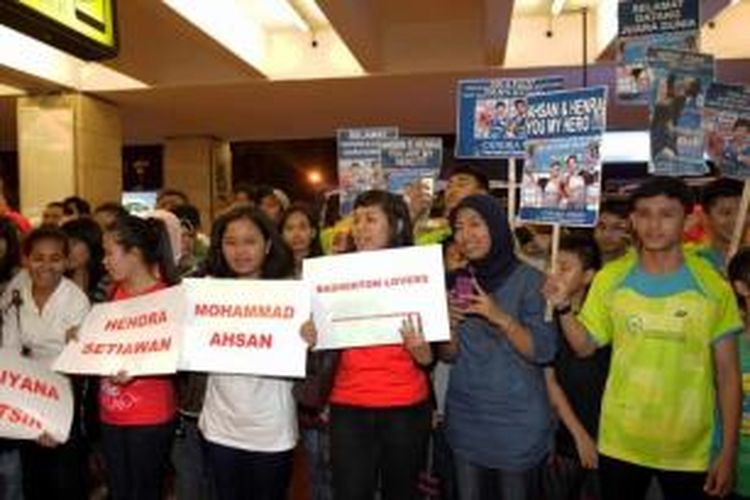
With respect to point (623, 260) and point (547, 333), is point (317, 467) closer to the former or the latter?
point (547, 333)

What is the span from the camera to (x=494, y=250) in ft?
9.93

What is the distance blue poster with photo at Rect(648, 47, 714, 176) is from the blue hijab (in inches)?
56.1

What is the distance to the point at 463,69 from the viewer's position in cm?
838

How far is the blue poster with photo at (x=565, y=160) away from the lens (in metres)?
3.27

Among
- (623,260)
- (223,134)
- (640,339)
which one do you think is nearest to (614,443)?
(640,339)

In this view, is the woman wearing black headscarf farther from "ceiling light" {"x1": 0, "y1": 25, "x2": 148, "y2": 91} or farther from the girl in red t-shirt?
"ceiling light" {"x1": 0, "y1": 25, "x2": 148, "y2": 91}

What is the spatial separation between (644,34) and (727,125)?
693 millimetres

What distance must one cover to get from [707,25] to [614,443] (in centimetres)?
607

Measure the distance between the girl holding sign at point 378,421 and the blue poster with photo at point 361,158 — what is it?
9.16 feet

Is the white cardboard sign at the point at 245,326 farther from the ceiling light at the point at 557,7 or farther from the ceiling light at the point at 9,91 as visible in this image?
the ceiling light at the point at 9,91

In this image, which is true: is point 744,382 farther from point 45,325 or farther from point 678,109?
point 45,325

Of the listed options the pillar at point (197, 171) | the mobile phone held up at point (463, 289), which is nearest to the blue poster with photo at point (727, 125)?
the mobile phone held up at point (463, 289)

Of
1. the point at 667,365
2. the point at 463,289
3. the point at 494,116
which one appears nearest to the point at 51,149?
the point at 494,116

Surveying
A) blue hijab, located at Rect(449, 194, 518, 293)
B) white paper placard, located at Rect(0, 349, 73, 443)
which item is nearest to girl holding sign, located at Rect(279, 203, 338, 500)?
blue hijab, located at Rect(449, 194, 518, 293)
